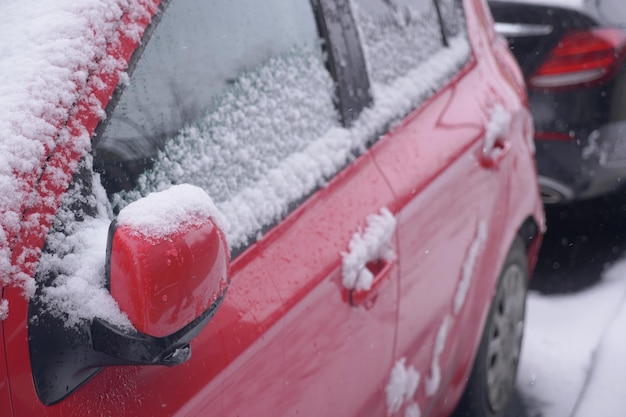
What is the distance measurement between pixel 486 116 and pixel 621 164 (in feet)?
6.31

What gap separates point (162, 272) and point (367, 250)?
0.78m

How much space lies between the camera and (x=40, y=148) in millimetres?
1132

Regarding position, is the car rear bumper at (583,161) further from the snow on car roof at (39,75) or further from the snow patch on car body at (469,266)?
the snow on car roof at (39,75)

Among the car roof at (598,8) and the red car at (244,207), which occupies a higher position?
the red car at (244,207)

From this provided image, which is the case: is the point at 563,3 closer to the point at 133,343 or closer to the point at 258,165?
the point at 258,165

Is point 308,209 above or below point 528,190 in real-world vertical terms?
above

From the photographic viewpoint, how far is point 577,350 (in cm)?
328

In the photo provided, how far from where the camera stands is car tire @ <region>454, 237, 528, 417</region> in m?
2.67

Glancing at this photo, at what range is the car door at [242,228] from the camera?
44.3 inches

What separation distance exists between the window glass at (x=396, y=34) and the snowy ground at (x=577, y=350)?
4.63ft

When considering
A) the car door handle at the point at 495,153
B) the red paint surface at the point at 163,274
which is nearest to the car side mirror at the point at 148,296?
the red paint surface at the point at 163,274

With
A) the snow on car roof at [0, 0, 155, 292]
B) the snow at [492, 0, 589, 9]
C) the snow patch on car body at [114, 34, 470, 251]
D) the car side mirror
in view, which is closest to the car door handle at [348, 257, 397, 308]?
the snow patch on car body at [114, 34, 470, 251]

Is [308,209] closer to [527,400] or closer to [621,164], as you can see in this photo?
[527,400]

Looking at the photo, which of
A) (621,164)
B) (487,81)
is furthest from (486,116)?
(621,164)
